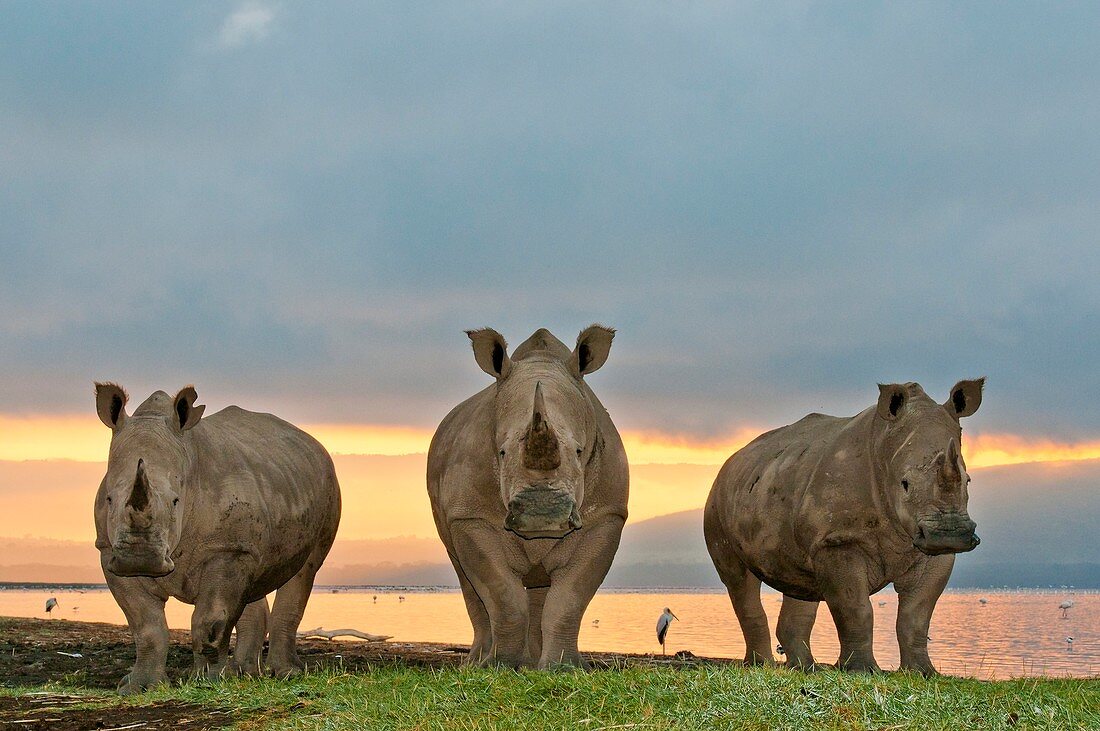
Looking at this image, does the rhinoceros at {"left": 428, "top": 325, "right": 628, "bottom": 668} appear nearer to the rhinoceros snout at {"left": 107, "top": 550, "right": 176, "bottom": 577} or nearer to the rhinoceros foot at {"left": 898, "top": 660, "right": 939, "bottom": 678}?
the rhinoceros snout at {"left": 107, "top": 550, "right": 176, "bottom": 577}

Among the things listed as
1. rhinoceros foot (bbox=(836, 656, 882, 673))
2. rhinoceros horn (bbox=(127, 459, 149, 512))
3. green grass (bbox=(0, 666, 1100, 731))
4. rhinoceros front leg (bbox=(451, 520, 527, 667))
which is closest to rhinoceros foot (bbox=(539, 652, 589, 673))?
rhinoceros front leg (bbox=(451, 520, 527, 667))

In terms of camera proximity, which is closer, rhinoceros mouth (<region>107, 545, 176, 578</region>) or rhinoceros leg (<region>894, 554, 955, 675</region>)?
rhinoceros mouth (<region>107, 545, 176, 578</region>)

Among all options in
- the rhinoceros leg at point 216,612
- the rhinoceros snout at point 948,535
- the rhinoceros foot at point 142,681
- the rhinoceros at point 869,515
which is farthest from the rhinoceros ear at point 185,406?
the rhinoceros snout at point 948,535

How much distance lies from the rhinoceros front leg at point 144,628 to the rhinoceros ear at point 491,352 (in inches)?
120

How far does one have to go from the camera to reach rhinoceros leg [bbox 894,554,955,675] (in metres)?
9.45

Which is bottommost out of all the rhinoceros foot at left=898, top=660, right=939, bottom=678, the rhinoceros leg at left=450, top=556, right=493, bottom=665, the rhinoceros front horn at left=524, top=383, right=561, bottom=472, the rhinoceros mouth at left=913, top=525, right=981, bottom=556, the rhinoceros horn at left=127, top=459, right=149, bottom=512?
the rhinoceros foot at left=898, top=660, right=939, bottom=678

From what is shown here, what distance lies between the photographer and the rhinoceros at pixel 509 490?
334 inches

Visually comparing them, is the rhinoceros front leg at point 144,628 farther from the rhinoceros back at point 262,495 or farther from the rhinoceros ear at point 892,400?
the rhinoceros ear at point 892,400

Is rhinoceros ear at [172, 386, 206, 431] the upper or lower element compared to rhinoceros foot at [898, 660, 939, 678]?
upper

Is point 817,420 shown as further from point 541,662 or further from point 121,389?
point 121,389

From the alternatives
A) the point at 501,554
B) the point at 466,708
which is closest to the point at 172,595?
the point at 501,554

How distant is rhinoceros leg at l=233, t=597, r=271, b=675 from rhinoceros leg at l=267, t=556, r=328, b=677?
13cm

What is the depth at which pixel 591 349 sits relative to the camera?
9.41 m

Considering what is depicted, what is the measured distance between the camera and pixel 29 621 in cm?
1866
